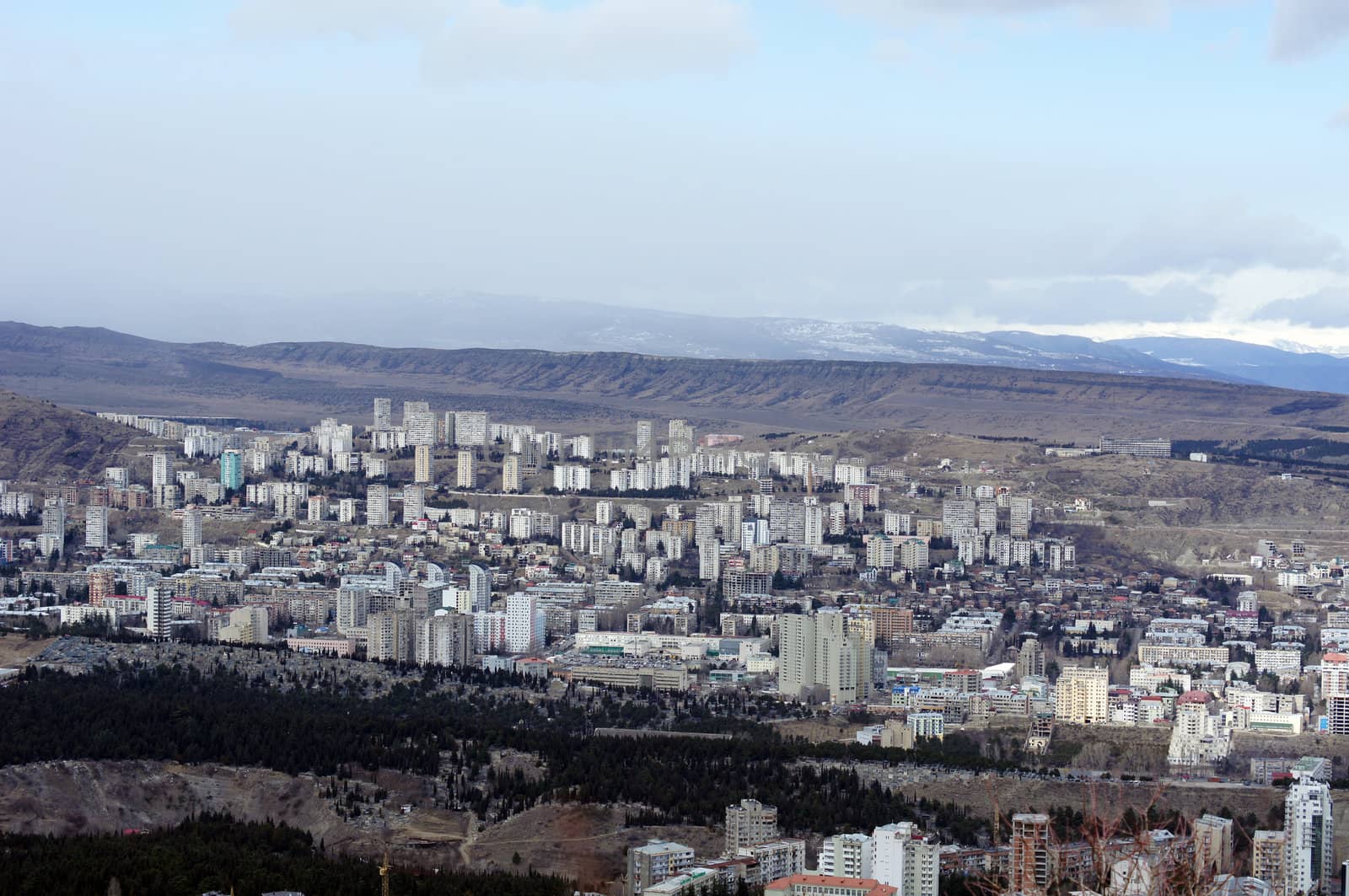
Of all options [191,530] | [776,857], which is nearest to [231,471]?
[191,530]

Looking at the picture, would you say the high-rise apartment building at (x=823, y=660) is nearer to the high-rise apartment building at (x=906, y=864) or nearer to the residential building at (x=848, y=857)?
the residential building at (x=848, y=857)

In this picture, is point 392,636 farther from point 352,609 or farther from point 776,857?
point 776,857

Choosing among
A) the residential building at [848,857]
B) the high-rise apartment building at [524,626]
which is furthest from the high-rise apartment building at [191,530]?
the residential building at [848,857]

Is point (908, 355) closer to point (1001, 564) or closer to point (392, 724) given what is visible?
point (1001, 564)

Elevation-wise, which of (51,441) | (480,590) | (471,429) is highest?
(471,429)

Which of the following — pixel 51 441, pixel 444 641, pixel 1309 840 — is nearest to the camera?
pixel 1309 840
